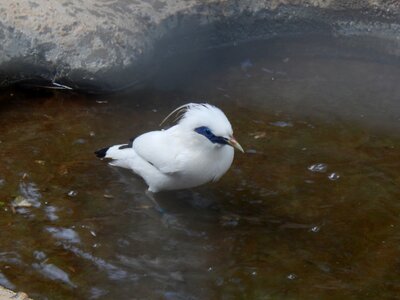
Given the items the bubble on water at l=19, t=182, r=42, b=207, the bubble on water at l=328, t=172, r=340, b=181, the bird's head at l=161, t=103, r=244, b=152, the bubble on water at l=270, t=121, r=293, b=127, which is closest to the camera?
the bird's head at l=161, t=103, r=244, b=152

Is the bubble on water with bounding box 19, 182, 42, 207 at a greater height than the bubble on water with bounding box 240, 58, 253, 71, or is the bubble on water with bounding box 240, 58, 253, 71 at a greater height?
the bubble on water with bounding box 240, 58, 253, 71

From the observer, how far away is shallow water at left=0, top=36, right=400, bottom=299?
4598 millimetres

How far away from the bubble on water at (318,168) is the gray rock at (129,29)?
6.76 feet

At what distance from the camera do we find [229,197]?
219 inches

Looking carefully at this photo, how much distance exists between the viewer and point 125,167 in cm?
585

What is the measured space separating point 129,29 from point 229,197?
2.20m

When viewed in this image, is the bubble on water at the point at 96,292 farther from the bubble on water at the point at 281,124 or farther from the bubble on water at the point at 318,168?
the bubble on water at the point at 281,124

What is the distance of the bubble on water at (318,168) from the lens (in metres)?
5.82

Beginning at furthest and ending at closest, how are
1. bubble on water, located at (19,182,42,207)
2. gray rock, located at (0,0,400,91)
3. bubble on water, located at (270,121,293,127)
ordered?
gray rock, located at (0,0,400,91) → bubble on water, located at (270,121,293,127) → bubble on water, located at (19,182,42,207)

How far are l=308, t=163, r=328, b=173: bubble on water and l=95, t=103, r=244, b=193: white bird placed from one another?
920mm

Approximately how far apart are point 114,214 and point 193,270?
88 cm

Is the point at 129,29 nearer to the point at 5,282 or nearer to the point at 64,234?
the point at 64,234

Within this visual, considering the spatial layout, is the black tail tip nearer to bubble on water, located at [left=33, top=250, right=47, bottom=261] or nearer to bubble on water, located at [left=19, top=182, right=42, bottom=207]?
bubble on water, located at [left=19, top=182, right=42, bottom=207]

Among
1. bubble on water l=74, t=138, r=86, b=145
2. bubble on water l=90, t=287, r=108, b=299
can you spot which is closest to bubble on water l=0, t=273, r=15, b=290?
bubble on water l=90, t=287, r=108, b=299
